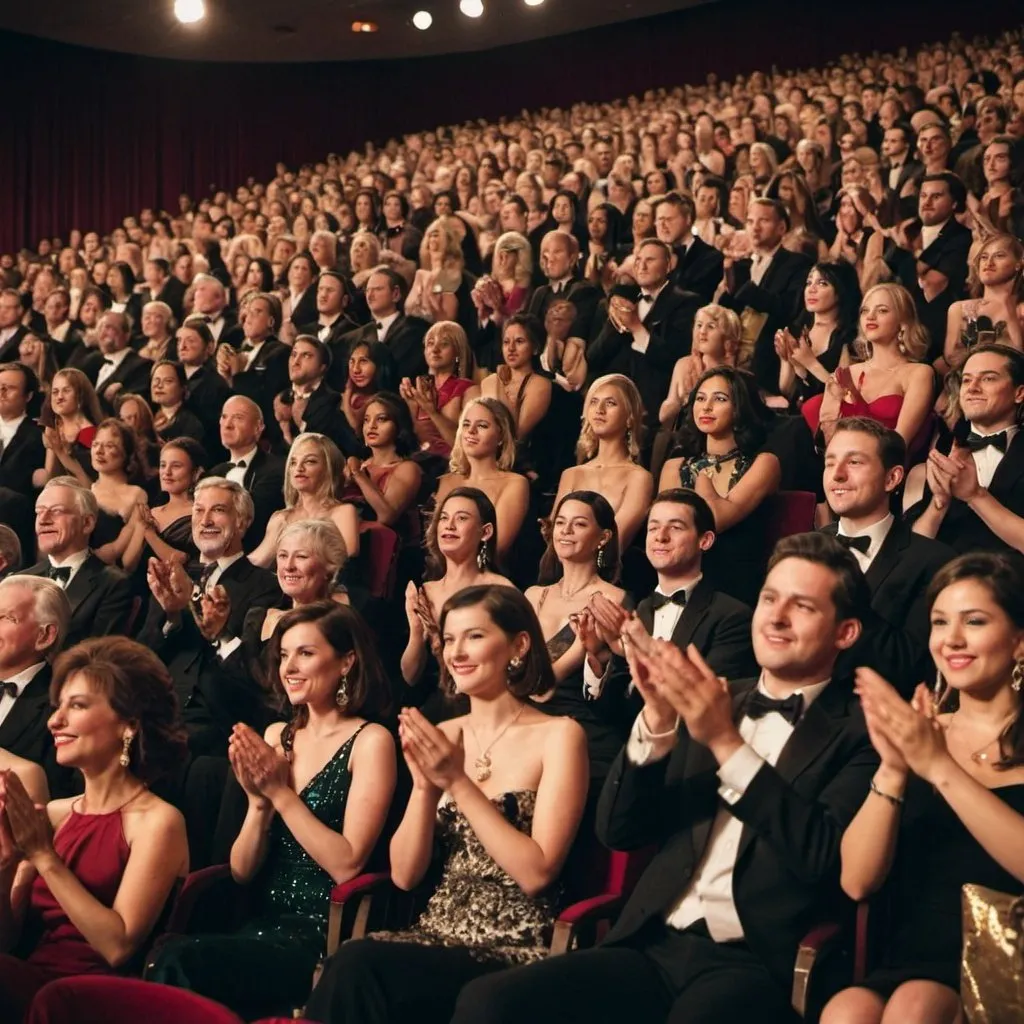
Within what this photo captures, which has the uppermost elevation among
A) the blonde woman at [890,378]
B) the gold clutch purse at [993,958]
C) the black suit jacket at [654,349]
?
the black suit jacket at [654,349]

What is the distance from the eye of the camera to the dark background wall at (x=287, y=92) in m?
15.0

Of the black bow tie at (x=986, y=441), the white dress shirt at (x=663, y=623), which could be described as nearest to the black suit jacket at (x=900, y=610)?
the white dress shirt at (x=663, y=623)

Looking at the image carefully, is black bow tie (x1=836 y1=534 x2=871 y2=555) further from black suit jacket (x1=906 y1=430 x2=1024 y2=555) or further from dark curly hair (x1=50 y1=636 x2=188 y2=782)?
dark curly hair (x1=50 y1=636 x2=188 y2=782)

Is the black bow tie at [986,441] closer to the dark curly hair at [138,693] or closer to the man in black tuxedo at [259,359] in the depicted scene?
the dark curly hair at [138,693]

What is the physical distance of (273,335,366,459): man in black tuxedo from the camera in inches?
223

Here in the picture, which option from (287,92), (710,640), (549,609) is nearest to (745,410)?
(549,609)

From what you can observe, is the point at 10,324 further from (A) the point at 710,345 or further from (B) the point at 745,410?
(B) the point at 745,410

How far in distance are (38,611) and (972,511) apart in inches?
82.4

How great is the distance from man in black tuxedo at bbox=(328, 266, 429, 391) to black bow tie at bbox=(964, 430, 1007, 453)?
295cm

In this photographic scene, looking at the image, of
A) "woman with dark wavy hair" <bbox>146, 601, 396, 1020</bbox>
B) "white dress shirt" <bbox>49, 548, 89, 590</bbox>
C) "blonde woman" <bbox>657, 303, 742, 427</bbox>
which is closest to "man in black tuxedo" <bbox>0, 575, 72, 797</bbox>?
"woman with dark wavy hair" <bbox>146, 601, 396, 1020</bbox>

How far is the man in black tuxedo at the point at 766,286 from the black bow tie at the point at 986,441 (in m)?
1.70

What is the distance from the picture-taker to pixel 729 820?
7.83 ft

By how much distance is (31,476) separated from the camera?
5824 millimetres

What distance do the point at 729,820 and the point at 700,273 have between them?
4114mm
